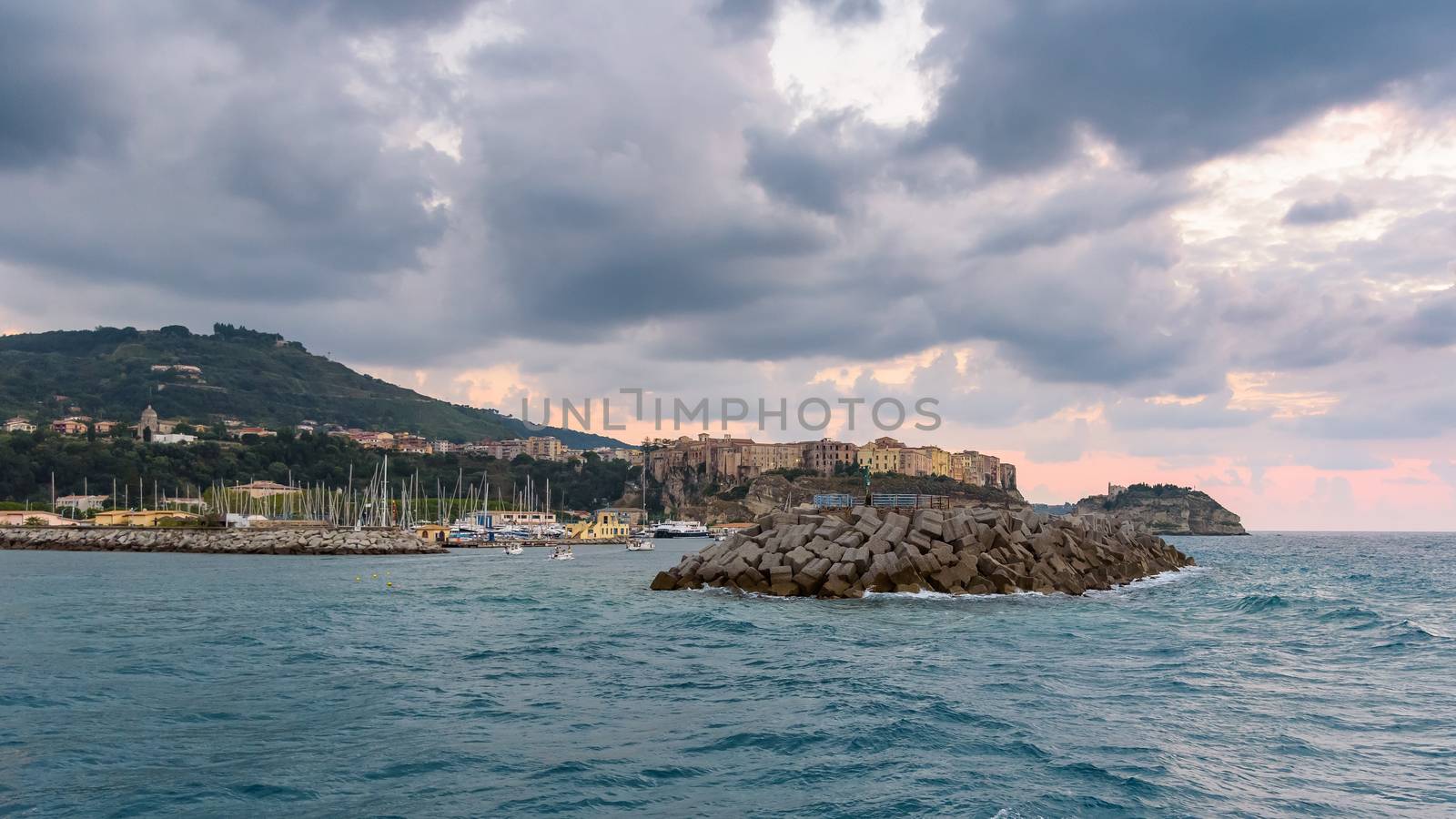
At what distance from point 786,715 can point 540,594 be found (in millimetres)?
24182

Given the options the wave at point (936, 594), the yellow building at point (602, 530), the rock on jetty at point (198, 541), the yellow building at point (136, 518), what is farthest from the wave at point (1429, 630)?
the yellow building at point (602, 530)

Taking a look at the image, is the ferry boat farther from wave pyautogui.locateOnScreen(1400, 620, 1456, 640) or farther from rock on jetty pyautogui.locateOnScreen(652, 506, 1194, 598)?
wave pyautogui.locateOnScreen(1400, 620, 1456, 640)

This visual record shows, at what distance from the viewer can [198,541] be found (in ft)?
262

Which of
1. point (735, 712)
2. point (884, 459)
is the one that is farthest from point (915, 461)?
point (735, 712)

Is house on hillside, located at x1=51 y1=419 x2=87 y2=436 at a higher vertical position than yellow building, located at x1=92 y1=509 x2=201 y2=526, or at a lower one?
higher

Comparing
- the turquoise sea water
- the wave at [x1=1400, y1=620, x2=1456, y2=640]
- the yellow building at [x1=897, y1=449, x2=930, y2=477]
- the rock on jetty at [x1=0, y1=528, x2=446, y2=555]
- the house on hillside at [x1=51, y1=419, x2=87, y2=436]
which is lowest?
the rock on jetty at [x1=0, y1=528, x2=446, y2=555]

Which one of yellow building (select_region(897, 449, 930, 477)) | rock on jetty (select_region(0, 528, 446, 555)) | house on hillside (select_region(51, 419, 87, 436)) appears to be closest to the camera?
rock on jetty (select_region(0, 528, 446, 555))

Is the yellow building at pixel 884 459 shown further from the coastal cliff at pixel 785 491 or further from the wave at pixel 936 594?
the wave at pixel 936 594

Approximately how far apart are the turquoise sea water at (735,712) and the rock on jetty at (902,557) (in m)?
3.44

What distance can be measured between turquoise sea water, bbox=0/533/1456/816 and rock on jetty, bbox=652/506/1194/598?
11.3ft

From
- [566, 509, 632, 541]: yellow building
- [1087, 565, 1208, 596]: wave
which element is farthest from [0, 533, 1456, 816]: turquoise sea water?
[566, 509, 632, 541]: yellow building

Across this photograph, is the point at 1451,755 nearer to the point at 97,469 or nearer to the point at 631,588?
the point at 631,588

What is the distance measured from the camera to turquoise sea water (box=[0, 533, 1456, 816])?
32.1ft

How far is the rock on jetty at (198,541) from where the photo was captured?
78.6 m
